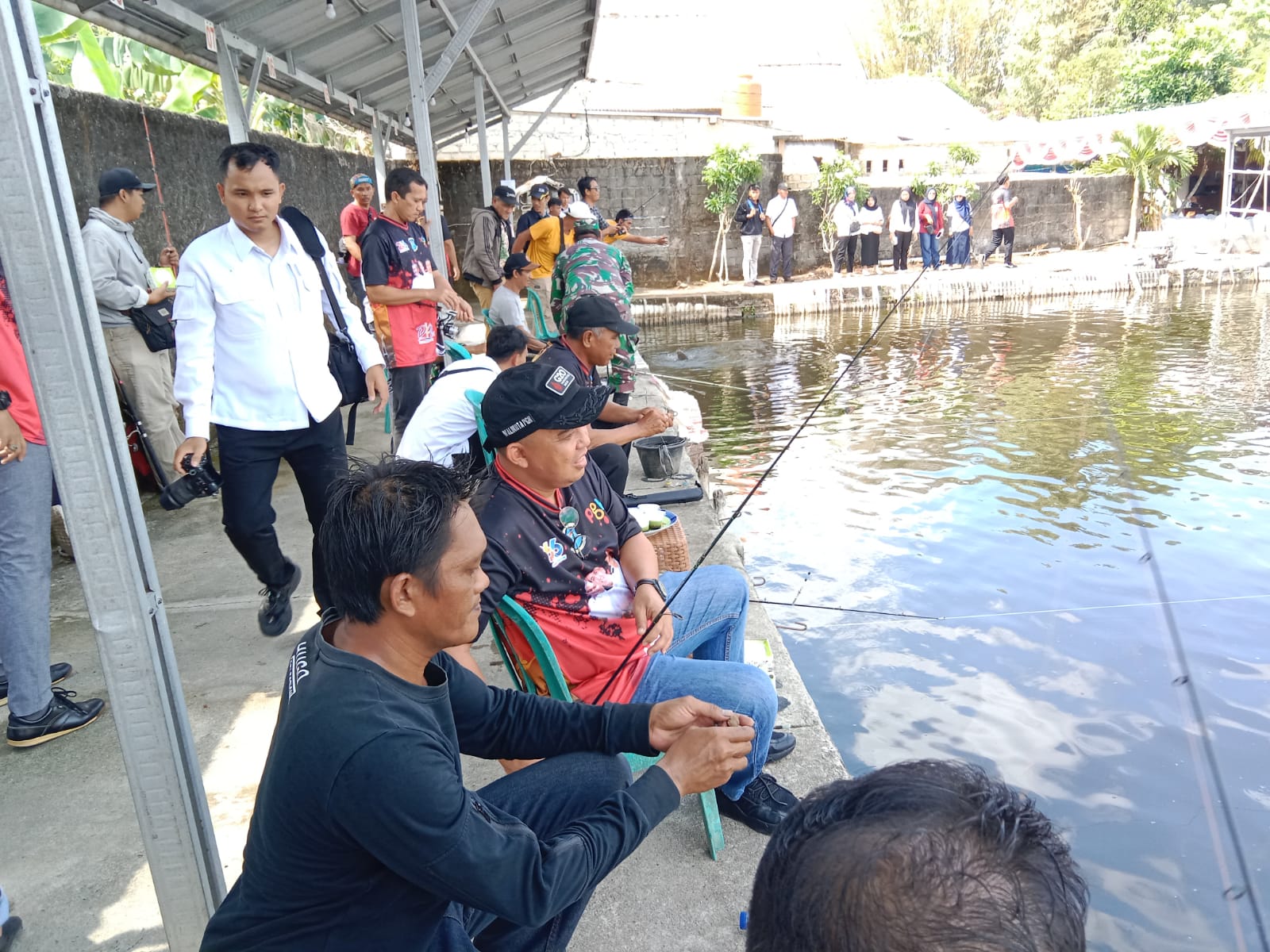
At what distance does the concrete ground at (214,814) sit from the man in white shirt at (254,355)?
48 centimetres

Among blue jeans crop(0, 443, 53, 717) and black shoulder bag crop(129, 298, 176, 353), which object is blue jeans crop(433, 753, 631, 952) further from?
black shoulder bag crop(129, 298, 176, 353)

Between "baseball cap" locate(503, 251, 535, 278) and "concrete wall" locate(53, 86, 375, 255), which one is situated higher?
"concrete wall" locate(53, 86, 375, 255)

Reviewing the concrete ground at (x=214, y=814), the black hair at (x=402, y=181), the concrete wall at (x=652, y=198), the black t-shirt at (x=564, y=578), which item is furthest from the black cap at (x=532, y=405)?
the concrete wall at (x=652, y=198)

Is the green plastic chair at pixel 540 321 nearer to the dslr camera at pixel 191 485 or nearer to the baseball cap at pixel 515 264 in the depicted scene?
the baseball cap at pixel 515 264

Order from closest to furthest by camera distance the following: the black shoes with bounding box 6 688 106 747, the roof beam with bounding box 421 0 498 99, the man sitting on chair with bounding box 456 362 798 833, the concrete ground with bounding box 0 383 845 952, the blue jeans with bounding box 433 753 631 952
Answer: the blue jeans with bounding box 433 753 631 952 → the concrete ground with bounding box 0 383 845 952 → the man sitting on chair with bounding box 456 362 798 833 → the black shoes with bounding box 6 688 106 747 → the roof beam with bounding box 421 0 498 99

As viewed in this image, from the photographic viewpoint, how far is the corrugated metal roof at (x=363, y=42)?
237 inches

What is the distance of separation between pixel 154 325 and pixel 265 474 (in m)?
2.02

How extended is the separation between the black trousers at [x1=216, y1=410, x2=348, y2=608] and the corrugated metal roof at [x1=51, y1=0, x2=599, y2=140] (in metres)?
3.17

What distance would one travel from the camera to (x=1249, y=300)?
611 inches

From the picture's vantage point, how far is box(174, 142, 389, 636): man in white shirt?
3164 millimetres

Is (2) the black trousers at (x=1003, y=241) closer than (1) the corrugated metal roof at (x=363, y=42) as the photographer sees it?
No

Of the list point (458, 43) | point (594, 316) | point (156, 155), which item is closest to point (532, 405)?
point (594, 316)

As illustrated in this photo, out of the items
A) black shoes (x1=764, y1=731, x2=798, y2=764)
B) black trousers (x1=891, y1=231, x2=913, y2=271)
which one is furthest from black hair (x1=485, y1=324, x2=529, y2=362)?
black trousers (x1=891, y1=231, x2=913, y2=271)

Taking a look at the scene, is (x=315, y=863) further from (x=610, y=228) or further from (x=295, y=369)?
(x=610, y=228)
